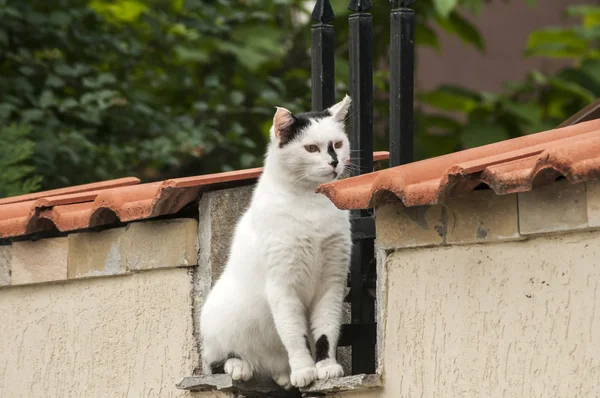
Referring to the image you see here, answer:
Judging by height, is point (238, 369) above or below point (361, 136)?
below

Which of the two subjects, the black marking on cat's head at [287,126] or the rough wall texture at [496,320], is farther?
the black marking on cat's head at [287,126]

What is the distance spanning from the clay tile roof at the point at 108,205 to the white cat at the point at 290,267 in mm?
311

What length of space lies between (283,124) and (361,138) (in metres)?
0.40

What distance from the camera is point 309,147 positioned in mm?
3783

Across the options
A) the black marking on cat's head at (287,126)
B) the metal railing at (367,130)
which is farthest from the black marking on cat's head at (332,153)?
the metal railing at (367,130)

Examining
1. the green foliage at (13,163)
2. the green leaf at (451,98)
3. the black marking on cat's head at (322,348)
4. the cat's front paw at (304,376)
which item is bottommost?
the cat's front paw at (304,376)

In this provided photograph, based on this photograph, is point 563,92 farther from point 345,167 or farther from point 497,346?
point 497,346

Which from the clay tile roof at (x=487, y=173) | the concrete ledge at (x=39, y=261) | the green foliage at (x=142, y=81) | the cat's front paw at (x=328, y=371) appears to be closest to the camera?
the clay tile roof at (x=487, y=173)

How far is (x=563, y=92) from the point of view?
28.8 feet

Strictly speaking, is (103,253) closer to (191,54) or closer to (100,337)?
(100,337)

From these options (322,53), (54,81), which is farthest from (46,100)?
(322,53)

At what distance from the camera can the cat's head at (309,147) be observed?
12.3ft

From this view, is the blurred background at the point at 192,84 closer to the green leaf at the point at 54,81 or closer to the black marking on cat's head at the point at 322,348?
the green leaf at the point at 54,81

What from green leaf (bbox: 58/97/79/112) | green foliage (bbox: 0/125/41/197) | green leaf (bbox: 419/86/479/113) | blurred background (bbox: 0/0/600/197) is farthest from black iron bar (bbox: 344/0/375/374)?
green leaf (bbox: 419/86/479/113)
